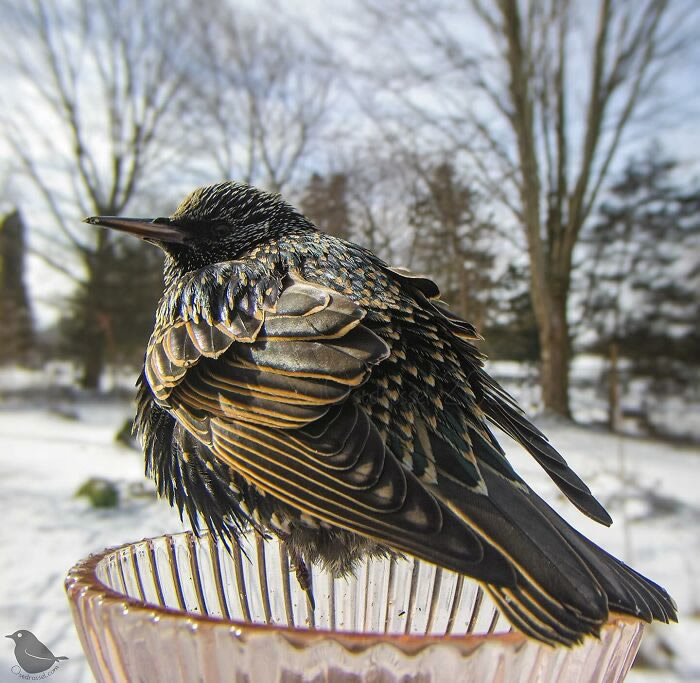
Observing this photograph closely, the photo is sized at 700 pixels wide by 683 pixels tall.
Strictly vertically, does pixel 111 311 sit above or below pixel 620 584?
below

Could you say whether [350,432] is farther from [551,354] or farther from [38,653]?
[551,354]

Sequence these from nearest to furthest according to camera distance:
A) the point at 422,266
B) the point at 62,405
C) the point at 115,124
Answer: the point at 422,266, the point at 62,405, the point at 115,124

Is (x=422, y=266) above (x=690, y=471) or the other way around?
above

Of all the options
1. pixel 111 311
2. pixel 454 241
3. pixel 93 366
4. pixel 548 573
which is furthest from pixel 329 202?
pixel 93 366

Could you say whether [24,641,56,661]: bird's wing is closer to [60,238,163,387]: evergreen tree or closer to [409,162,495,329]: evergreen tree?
[409,162,495,329]: evergreen tree

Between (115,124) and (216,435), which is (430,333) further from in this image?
(115,124)

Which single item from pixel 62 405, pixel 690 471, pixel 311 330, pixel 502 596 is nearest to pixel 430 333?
pixel 311 330
